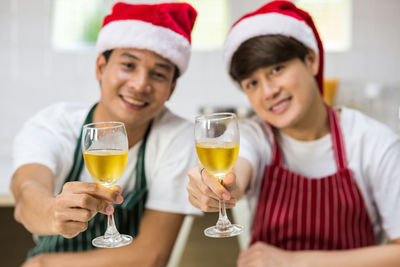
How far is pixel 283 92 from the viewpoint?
1.34 m

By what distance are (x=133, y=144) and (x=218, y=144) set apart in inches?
25.8

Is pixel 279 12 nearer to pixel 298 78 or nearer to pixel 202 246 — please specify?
pixel 298 78

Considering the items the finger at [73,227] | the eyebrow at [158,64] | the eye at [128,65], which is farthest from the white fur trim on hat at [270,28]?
the finger at [73,227]

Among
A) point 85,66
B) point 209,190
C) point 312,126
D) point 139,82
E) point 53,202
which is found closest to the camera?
point 209,190

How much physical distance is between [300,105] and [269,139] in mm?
205

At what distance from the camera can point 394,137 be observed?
1.43 meters

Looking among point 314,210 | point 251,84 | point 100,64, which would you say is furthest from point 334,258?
point 100,64

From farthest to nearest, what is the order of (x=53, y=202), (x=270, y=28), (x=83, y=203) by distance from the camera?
(x=270, y=28) → (x=53, y=202) → (x=83, y=203)

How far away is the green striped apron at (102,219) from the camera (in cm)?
140

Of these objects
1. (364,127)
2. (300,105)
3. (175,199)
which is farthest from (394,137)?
(175,199)

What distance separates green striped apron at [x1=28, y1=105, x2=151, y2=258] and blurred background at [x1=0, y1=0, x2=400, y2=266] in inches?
60.0

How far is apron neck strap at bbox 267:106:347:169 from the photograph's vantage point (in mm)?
1424

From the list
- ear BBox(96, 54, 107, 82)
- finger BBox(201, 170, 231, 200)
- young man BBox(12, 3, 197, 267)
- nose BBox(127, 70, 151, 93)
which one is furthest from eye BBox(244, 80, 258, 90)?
finger BBox(201, 170, 231, 200)

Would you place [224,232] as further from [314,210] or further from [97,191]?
[314,210]
